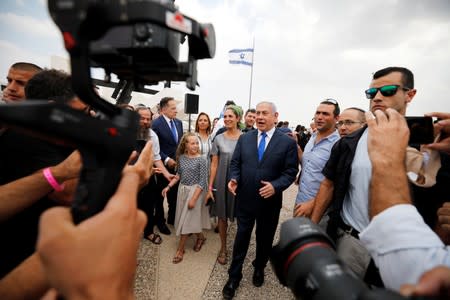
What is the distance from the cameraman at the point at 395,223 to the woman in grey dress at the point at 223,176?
255cm

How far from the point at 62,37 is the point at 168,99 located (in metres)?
3.98

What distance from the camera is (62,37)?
22.6 inches

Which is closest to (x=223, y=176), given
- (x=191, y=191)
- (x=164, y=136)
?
(x=191, y=191)

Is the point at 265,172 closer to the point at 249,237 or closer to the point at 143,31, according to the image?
the point at 249,237

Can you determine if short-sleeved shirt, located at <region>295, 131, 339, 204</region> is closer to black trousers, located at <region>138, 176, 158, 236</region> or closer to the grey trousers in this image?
the grey trousers

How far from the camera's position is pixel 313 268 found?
664 mm

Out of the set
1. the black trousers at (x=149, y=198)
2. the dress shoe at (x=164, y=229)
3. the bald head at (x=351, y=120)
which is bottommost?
the dress shoe at (x=164, y=229)

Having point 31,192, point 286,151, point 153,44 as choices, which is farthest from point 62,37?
point 286,151

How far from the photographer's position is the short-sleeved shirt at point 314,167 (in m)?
2.78

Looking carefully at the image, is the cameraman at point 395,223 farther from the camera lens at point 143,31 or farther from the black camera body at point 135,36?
the camera lens at point 143,31

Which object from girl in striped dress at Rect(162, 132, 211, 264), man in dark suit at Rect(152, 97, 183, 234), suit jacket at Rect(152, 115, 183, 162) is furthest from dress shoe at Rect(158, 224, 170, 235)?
suit jacket at Rect(152, 115, 183, 162)

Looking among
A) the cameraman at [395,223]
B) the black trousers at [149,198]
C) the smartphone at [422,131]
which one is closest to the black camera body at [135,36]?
the cameraman at [395,223]

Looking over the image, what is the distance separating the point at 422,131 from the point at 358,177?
61cm

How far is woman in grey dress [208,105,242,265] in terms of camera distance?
3.23 meters
